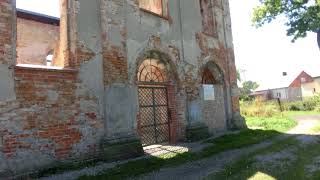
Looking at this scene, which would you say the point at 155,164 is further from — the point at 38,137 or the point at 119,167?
the point at 38,137

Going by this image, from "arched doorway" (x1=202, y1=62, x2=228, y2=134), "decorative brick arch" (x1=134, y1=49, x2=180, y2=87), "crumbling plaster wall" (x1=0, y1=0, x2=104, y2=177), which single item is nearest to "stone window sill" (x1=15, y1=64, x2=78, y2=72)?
"crumbling plaster wall" (x1=0, y1=0, x2=104, y2=177)

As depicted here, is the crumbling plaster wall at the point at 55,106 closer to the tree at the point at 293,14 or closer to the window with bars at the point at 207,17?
the window with bars at the point at 207,17

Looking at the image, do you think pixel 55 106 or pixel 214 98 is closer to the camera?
pixel 55 106

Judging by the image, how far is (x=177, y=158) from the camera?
357 inches

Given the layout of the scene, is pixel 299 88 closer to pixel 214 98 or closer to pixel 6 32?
pixel 214 98

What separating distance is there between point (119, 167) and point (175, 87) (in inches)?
196

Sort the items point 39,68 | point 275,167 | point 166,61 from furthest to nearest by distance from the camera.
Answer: point 166,61 < point 275,167 < point 39,68

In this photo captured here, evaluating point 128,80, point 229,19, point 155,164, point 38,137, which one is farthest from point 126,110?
point 229,19

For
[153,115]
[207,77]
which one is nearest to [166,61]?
[153,115]

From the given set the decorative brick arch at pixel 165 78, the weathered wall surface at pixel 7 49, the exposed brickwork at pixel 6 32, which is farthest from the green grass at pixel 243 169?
the exposed brickwork at pixel 6 32

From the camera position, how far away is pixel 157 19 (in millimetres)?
11664

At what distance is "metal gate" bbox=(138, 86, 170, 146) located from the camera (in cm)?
1133

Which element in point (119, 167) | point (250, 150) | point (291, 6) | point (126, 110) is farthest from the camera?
point (291, 6)

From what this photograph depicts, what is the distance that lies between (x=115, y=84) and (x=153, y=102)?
2505 mm
